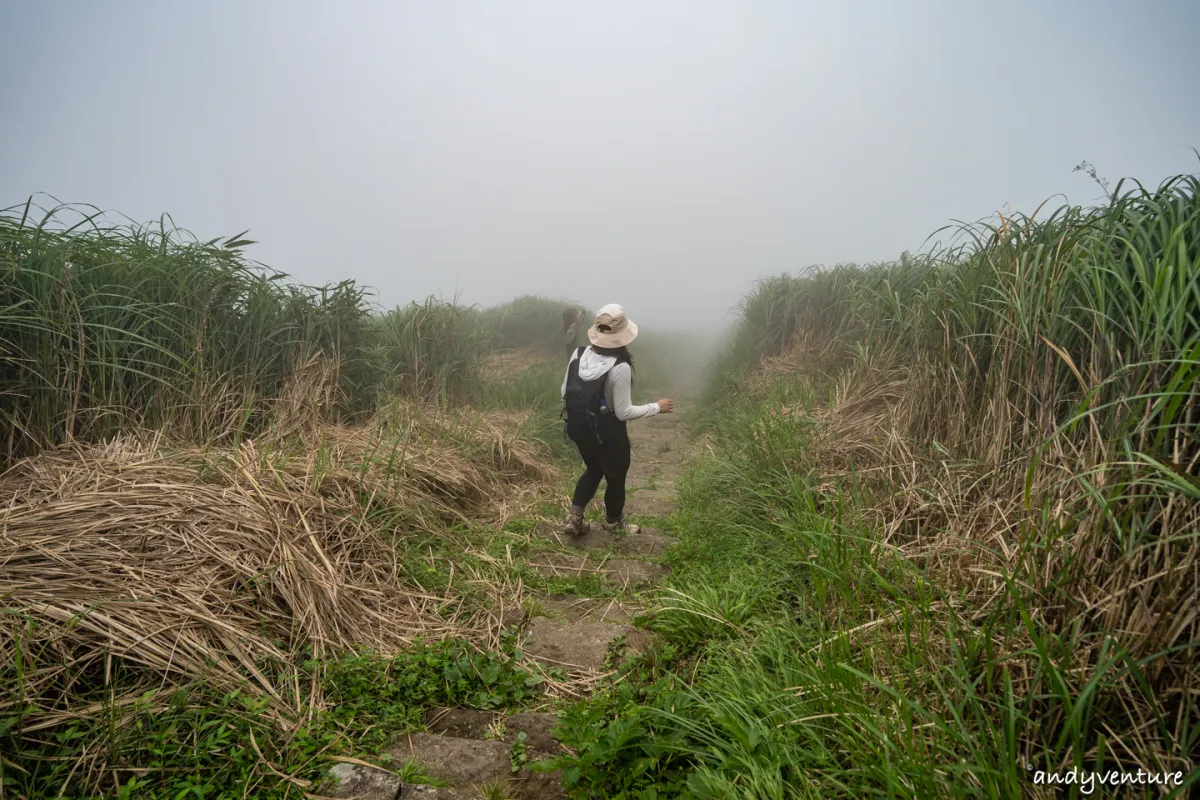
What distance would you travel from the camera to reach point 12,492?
2385mm

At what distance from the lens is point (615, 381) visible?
368cm

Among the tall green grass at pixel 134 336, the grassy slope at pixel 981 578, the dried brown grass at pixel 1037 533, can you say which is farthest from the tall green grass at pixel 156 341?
the dried brown grass at pixel 1037 533

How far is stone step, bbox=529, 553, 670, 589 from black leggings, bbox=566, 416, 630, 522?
1.61 ft

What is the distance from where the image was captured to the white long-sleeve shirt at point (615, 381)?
3.66 metres

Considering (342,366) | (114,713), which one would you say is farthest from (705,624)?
(342,366)

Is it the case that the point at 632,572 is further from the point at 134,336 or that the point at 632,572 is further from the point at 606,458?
the point at 134,336

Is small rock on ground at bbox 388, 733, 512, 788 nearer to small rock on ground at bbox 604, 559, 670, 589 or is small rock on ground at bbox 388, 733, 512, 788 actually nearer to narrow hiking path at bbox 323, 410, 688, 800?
narrow hiking path at bbox 323, 410, 688, 800

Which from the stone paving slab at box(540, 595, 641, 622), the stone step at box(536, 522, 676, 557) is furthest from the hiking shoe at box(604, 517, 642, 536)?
the stone paving slab at box(540, 595, 641, 622)

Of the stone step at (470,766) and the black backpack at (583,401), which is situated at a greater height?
the black backpack at (583,401)

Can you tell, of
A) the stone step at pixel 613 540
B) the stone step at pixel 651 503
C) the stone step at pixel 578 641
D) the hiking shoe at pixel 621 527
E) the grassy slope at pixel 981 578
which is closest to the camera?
the grassy slope at pixel 981 578

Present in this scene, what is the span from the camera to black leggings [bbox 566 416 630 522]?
3.73 metres

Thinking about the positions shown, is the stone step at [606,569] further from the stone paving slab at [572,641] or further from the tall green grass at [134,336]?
the tall green grass at [134,336]

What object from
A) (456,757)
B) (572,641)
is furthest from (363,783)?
(572,641)

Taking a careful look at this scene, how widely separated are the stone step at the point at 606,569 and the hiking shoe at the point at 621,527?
492 millimetres
